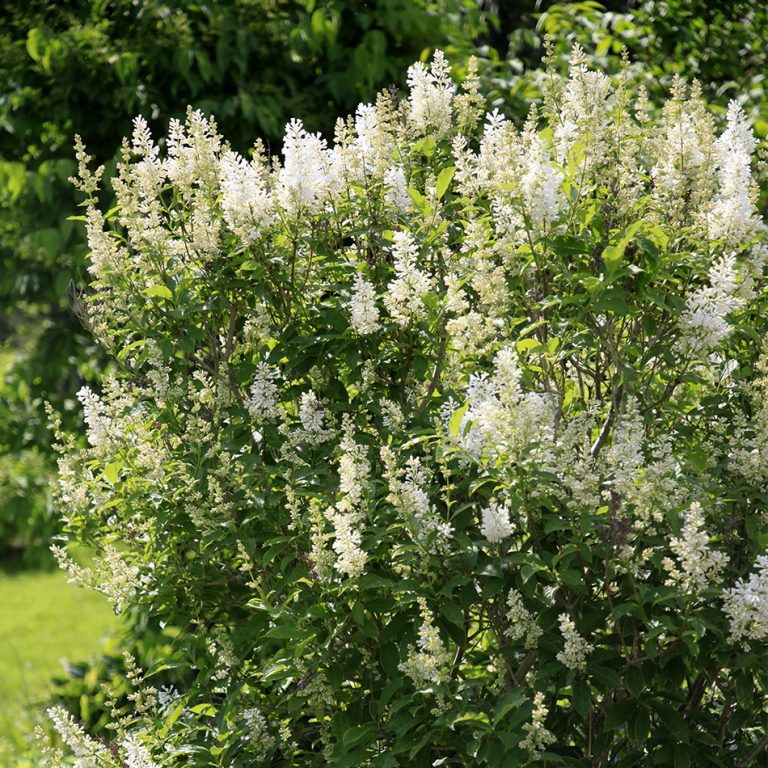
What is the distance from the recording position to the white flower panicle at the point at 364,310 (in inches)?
110

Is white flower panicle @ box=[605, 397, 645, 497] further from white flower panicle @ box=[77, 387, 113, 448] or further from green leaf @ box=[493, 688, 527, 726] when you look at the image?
white flower panicle @ box=[77, 387, 113, 448]

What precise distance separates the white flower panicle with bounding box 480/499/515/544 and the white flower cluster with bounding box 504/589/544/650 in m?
0.16

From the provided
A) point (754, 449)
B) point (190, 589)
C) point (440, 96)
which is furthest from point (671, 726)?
point (440, 96)

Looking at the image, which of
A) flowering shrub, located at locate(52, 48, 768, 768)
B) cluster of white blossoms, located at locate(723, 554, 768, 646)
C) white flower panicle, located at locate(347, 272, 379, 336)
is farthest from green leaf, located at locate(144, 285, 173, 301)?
cluster of white blossoms, located at locate(723, 554, 768, 646)

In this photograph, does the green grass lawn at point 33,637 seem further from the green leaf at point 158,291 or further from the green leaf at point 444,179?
the green leaf at point 444,179

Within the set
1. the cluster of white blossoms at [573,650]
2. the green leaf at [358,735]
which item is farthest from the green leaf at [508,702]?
the green leaf at [358,735]

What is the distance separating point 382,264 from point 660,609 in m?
1.15

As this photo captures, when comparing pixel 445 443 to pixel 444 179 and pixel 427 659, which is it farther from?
pixel 444 179

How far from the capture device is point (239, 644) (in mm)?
3082

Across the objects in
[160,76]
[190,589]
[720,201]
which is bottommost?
[190,589]

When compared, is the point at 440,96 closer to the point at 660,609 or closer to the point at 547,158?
the point at 547,158

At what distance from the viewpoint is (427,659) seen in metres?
2.48

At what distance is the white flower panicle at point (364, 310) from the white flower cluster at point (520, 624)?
735mm

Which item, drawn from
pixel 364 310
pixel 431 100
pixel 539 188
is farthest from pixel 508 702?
pixel 431 100
